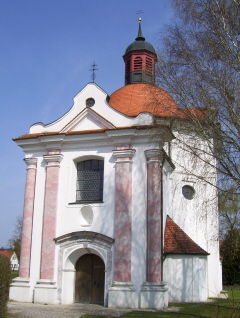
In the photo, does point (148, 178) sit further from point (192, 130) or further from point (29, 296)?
point (29, 296)

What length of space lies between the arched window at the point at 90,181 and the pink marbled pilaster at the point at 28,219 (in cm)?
199

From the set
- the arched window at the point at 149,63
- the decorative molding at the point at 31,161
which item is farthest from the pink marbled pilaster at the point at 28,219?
the arched window at the point at 149,63

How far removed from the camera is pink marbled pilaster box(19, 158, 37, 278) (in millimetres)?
15828

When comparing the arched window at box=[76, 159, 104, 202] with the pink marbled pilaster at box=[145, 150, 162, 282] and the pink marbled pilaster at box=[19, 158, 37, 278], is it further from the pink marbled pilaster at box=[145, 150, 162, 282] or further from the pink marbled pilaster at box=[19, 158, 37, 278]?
the pink marbled pilaster at box=[145, 150, 162, 282]

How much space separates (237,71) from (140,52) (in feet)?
41.9

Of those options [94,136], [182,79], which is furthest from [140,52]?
[182,79]

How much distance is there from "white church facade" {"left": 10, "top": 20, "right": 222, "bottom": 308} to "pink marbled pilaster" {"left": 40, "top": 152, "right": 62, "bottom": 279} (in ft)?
0.13

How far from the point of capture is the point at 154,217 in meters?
14.6

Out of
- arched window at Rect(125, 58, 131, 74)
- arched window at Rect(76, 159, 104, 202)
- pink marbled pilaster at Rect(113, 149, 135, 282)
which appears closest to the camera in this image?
pink marbled pilaster at Rect(113, 149, 135, 282)

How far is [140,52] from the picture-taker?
22812 mm

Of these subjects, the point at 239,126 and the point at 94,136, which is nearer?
the point at 239,126

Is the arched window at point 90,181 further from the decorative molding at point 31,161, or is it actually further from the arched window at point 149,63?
the arched window at point 149,63

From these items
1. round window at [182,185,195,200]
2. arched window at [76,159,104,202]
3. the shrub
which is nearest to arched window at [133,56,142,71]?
round window at [182,185,195,200]

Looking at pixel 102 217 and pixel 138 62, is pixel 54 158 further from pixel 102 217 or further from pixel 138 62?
pixel 138 62
